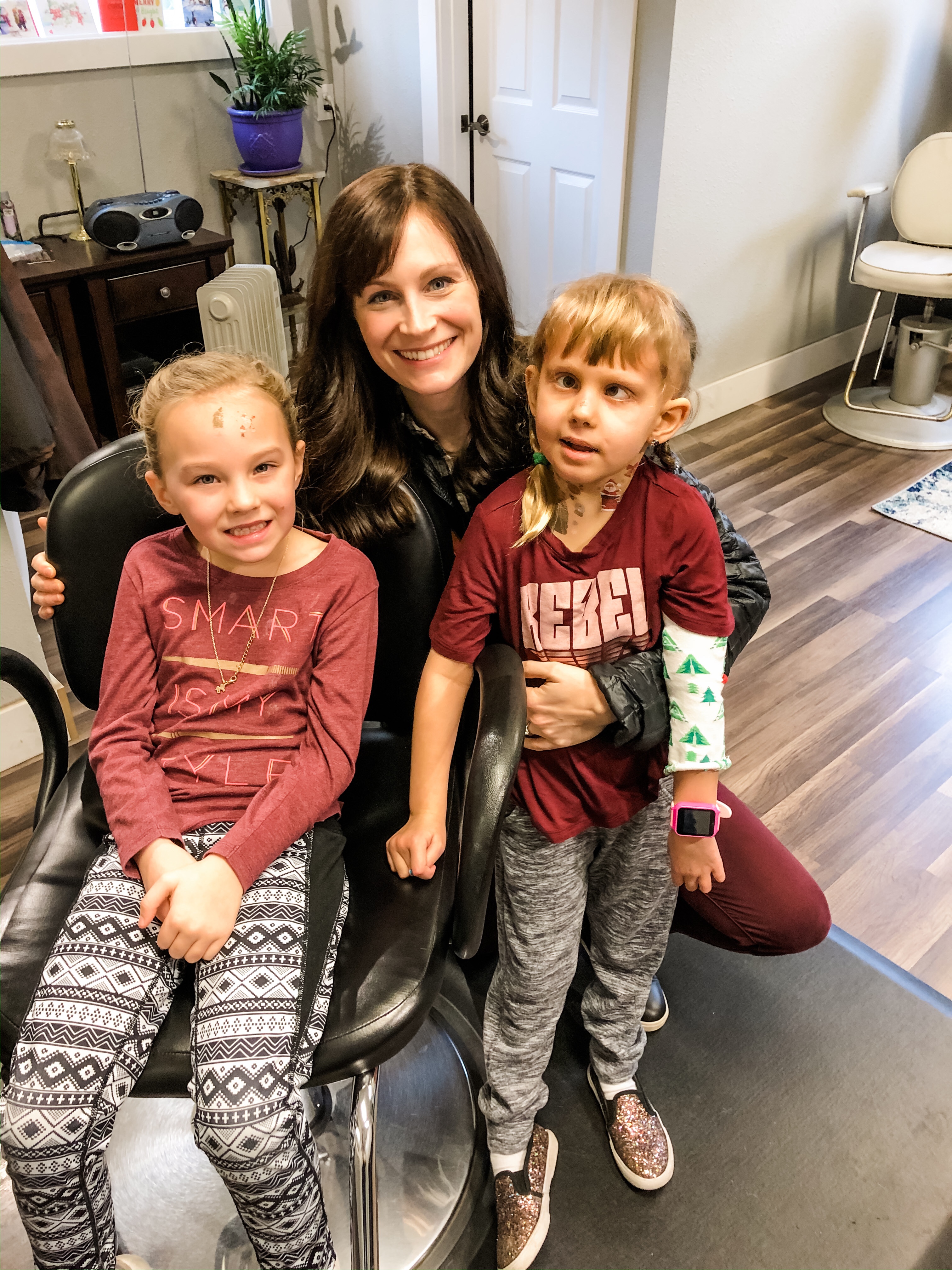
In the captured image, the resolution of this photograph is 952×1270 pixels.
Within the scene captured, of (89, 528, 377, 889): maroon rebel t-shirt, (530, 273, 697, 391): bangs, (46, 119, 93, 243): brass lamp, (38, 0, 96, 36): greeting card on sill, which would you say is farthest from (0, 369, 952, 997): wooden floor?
(38, 0, 96, 36): greeting card on sill

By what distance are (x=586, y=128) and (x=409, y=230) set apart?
2261 millimetres

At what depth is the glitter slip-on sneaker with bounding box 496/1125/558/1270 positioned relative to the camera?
1166mm

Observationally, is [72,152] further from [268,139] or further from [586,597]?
[586,597]

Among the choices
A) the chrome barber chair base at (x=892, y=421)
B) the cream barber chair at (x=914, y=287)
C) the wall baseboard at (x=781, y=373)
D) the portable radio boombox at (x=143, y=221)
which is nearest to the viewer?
the portable radio boombox at (x=143, y=221)

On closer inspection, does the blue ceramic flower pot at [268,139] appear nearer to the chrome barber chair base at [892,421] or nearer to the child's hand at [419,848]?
the chrome barber chair base at [892,421]

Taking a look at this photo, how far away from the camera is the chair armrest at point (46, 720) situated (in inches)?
44.5

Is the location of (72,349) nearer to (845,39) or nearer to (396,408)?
(396,408)

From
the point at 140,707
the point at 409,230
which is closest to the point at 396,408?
the point at 409,230

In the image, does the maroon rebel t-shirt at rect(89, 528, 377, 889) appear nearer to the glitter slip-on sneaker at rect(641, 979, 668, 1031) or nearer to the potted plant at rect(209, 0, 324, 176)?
the glitter slip-on sneaker at rect(641, 979, 668, 1031)

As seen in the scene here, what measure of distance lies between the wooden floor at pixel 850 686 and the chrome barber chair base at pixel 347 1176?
742mm

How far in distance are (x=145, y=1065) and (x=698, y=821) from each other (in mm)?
588

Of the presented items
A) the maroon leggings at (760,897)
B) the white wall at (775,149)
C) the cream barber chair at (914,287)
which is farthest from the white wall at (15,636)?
the cream barber chair at (914,287)

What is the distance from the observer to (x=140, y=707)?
3.41 ft

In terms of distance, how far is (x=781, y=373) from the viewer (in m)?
3.73
